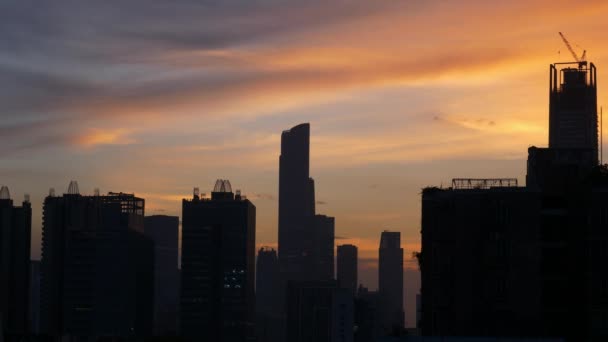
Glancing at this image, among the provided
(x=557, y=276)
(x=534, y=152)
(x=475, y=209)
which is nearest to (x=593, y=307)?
(x=557, y=276)

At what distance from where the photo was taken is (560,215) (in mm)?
167375

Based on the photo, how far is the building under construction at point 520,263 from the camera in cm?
16300

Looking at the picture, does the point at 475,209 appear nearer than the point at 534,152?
Yes

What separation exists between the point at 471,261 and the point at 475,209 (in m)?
6.10

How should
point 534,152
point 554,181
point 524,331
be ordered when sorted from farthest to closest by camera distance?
point 534,152 → point 554,181 → point 524,331

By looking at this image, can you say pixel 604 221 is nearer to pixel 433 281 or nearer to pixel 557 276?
pixel 557 276

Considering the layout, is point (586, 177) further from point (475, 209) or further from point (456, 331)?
point (456, 331)

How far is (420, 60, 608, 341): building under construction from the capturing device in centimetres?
16300

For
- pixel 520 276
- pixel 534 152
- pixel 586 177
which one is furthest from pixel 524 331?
pixel 534 152

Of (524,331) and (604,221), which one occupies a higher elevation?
(604,221)

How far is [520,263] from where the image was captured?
6501 inches

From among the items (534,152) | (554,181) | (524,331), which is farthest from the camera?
(534,152)

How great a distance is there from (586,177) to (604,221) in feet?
22.6

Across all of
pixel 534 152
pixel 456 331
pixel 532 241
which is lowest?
pixel 456 331
